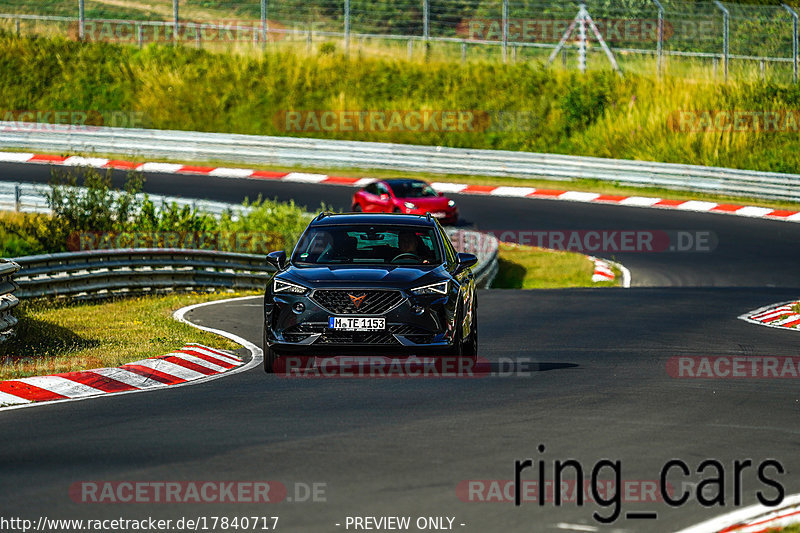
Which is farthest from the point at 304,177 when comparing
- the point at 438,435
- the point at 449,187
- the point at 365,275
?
the point at 438,435

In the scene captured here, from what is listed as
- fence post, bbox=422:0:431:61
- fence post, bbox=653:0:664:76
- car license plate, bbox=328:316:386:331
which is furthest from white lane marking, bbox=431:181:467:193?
car license plate, bbox=328:316:386:331

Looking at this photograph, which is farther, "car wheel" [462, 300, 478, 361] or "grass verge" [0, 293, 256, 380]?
"grass verge" [0, 293, 256, 380]

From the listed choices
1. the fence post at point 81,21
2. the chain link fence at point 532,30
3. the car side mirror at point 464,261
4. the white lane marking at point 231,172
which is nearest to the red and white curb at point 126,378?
the car side mirror at point 464,261

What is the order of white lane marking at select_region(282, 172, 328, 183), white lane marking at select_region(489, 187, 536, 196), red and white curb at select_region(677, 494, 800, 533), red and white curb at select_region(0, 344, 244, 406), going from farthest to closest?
white lane marking at select_region(282, 172, 328, 183) → white lane marking at select_region(489, 187, 536, 196) → red and white curb at select_region(0, 344, 244, 406) → red and white curb at select_region(677, 494, 800, 533)

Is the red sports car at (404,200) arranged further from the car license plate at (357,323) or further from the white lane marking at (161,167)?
the car license plate at (357,323)

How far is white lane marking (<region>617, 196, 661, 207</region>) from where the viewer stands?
130 feet

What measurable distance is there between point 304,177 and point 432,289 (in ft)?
105

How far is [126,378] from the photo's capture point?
1338 centimetres

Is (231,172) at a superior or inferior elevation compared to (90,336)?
superior

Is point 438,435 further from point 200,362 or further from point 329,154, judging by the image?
point 329,154

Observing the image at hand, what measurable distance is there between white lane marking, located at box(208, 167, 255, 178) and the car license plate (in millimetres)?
32773

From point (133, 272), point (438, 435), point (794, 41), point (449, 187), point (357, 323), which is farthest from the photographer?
point (794, 41)

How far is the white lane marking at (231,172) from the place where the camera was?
147 ft
